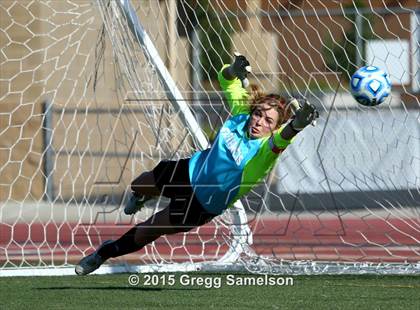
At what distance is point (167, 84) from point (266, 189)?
1.55 m

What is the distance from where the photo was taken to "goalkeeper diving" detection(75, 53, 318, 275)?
653cm

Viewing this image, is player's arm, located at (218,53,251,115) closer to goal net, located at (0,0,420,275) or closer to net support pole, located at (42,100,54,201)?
goal net, located at (0,0,420,275)

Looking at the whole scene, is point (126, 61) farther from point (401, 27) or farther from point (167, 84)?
point (401, 27)

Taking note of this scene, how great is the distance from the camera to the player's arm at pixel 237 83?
6.78 meters

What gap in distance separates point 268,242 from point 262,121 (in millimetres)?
3132

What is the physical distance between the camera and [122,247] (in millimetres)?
6605

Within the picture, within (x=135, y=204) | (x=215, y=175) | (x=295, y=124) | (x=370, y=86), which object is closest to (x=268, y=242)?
(x=135, y=204)

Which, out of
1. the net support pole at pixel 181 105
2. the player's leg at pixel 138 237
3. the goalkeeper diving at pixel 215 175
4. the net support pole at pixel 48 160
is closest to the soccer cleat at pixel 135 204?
the goalkeeper diving at pixel 215 175

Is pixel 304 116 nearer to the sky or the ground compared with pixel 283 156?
nearer to the sky

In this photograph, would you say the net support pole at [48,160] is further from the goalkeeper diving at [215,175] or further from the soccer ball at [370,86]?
the soccer ball at [370,86]

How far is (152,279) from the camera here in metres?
7.20

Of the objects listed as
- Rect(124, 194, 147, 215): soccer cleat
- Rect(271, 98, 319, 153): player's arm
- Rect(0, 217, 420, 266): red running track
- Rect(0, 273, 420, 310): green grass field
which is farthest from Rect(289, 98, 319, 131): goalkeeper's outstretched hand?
Rect(0, 217, 420, 266): red running track

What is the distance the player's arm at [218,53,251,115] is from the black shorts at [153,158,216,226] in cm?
49

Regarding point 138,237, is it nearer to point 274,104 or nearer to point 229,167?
point 229,167
